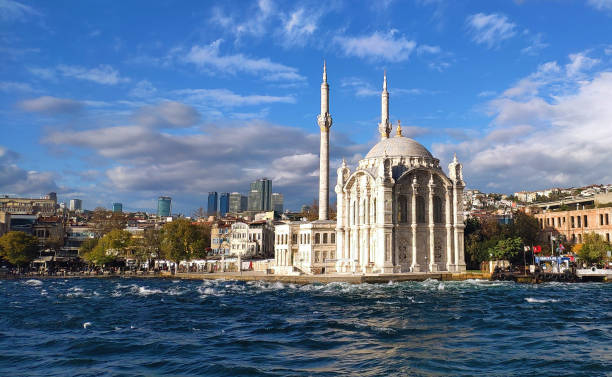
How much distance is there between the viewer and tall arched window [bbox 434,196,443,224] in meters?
56.6

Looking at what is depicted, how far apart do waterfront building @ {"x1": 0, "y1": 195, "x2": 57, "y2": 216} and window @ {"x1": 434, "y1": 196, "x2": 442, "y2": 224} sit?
88.7 metres

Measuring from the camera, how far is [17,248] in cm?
6419

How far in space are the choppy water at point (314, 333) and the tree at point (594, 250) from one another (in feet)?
44.1

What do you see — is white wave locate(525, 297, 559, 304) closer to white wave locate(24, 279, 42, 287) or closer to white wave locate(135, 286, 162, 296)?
white wave locate(135, 286, 162, 296)

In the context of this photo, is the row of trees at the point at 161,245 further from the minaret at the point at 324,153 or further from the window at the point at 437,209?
the window at the point at 437,209

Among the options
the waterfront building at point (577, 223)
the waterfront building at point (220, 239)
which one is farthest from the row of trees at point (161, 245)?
the waterfront building at point (577, 223)

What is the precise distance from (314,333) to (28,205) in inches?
4716

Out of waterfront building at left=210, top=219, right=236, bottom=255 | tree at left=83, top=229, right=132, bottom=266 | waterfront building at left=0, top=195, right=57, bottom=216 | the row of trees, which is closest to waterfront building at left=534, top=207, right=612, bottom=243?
the row of trees

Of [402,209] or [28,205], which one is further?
[28,205]

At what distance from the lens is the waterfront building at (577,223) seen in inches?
2354

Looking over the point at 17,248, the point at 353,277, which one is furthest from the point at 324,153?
the point at 17,248

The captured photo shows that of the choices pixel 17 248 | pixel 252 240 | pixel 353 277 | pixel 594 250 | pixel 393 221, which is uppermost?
pixel 393 221

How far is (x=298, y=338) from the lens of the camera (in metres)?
22.2

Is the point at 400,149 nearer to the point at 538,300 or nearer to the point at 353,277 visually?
the point at 353,277
